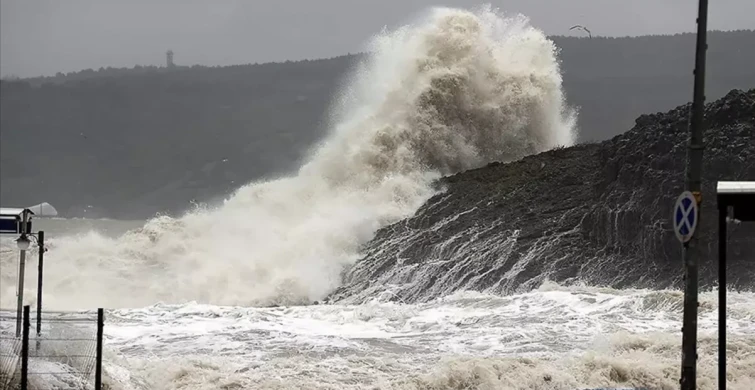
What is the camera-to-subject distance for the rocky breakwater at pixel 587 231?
22.6 metres

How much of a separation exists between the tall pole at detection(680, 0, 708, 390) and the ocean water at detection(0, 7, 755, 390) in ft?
13.0

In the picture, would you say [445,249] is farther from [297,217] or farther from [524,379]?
[524,379]

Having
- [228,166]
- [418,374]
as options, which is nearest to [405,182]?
[418,374]

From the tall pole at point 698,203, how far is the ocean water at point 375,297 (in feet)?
13.0

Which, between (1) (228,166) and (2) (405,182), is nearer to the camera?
(2) (405,182)

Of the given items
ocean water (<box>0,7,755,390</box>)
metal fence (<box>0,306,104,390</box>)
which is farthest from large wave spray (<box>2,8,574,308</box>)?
metal fence (<box>0,306,104,390</box>)

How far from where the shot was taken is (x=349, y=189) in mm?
34250

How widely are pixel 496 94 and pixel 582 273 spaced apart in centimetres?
1680

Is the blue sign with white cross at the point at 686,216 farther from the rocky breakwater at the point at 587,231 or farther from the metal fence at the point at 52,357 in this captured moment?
the rocky breakwater at the point at 587,231

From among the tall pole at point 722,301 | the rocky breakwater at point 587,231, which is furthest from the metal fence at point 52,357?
the rocky breakwater at point 587,231

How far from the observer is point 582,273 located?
22.8m

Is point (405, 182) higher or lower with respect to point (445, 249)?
higher

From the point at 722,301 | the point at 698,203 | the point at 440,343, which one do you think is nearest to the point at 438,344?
the point at 440,343

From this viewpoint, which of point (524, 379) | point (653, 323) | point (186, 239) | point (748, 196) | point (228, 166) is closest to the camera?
point (748, 196)
